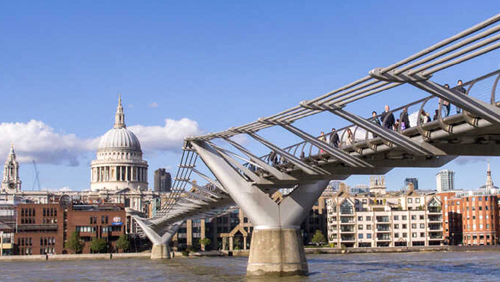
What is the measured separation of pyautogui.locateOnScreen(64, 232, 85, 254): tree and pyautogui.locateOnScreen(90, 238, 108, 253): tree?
1.73m

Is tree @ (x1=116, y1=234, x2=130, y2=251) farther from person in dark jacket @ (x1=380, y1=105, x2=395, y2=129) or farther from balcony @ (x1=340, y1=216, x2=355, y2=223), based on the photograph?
person in dark jacket @ (x1=380, y1=105, x2=395, y2=129)

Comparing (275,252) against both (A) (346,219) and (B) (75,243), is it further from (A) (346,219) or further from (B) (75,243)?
(A) (346,219)

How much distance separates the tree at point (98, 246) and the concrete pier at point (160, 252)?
12151 mm

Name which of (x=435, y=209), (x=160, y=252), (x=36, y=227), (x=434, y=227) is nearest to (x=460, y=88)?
(x=160, y=252)

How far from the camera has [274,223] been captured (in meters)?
44.0

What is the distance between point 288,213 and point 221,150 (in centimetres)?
556

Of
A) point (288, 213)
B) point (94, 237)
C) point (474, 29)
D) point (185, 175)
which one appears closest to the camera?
point (474, 29)

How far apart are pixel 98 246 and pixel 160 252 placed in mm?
13509

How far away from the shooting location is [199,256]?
110688 mm

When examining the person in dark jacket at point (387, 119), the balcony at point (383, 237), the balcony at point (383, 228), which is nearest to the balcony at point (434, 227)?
the balcony at point (383, 228)

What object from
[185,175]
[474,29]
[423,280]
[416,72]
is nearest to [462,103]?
[416,72]

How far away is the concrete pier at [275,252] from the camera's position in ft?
143

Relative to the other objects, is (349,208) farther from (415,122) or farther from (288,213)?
(415,122)

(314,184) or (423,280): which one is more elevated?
(314,184)
